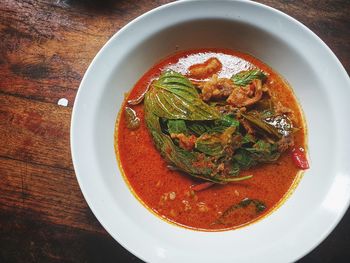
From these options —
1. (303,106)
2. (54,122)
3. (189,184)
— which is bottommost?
(54,122)

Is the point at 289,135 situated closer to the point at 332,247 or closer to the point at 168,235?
the point at 332,247

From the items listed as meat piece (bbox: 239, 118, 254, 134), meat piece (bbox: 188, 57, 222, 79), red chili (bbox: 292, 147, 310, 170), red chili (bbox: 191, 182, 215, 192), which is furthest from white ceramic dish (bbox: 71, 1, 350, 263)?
meat piece (bbox: 239, 118, 254, 134)

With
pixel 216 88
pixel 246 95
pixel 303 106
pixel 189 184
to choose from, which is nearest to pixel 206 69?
pixel 216 88

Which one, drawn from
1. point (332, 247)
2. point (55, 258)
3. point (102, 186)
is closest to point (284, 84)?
point (332, 247)

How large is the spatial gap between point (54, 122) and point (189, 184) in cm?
126

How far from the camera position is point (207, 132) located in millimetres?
3418

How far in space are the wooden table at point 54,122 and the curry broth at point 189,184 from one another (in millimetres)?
505

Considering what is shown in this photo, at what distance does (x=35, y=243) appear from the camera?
3.66 m

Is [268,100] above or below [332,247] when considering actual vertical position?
above

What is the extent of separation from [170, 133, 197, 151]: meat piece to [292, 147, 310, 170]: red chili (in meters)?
0.82

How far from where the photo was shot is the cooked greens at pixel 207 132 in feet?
11.1

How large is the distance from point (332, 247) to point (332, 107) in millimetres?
1184

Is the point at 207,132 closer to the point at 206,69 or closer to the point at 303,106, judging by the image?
the point at 206,69

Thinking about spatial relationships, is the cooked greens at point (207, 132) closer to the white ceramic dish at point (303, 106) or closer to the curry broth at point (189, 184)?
the curry broth at point (189, 184)
